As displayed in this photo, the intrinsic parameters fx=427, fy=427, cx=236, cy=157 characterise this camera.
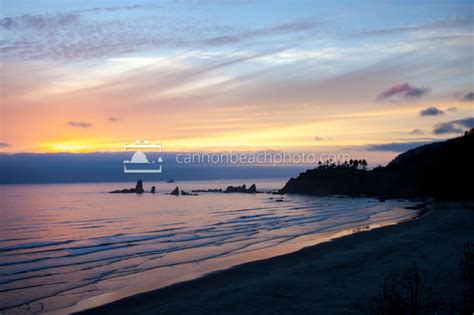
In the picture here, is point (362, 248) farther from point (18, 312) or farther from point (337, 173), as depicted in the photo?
point (337, 173)

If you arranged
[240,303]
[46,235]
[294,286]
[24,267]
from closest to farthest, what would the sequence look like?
1. [240,303]
2. [294,286]
3. [24,267]
4. [46,235]

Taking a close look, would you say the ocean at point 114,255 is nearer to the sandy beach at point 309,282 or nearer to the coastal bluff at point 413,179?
the sandy beach at point 309,282

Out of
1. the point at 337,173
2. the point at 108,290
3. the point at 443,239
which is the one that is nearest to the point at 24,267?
the point at 108,290

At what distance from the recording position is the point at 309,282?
15.0 m

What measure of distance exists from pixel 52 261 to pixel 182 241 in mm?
9196

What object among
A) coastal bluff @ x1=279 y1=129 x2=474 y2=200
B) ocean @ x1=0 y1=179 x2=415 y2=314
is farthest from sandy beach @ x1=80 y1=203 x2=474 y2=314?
coastal bluff @ x1=279 y1=129 x2=474 y2=200

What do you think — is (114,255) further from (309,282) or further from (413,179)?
(413,179)

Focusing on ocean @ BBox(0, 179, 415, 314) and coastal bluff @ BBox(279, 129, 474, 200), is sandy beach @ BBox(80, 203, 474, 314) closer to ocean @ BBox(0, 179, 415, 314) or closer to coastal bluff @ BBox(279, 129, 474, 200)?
ocean @ BBox(0, 179, 415, 314)

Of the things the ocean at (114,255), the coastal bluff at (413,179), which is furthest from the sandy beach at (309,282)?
the coastal bluff at (413,179)

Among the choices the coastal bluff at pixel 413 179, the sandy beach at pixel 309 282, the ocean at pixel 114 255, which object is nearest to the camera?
the sandy beach at pixel 309 282

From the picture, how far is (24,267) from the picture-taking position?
65.7ft

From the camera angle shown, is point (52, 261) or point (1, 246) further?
point (1, 246)

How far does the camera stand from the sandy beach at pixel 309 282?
39.7 feet

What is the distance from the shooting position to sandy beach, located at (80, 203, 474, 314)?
12102mm
